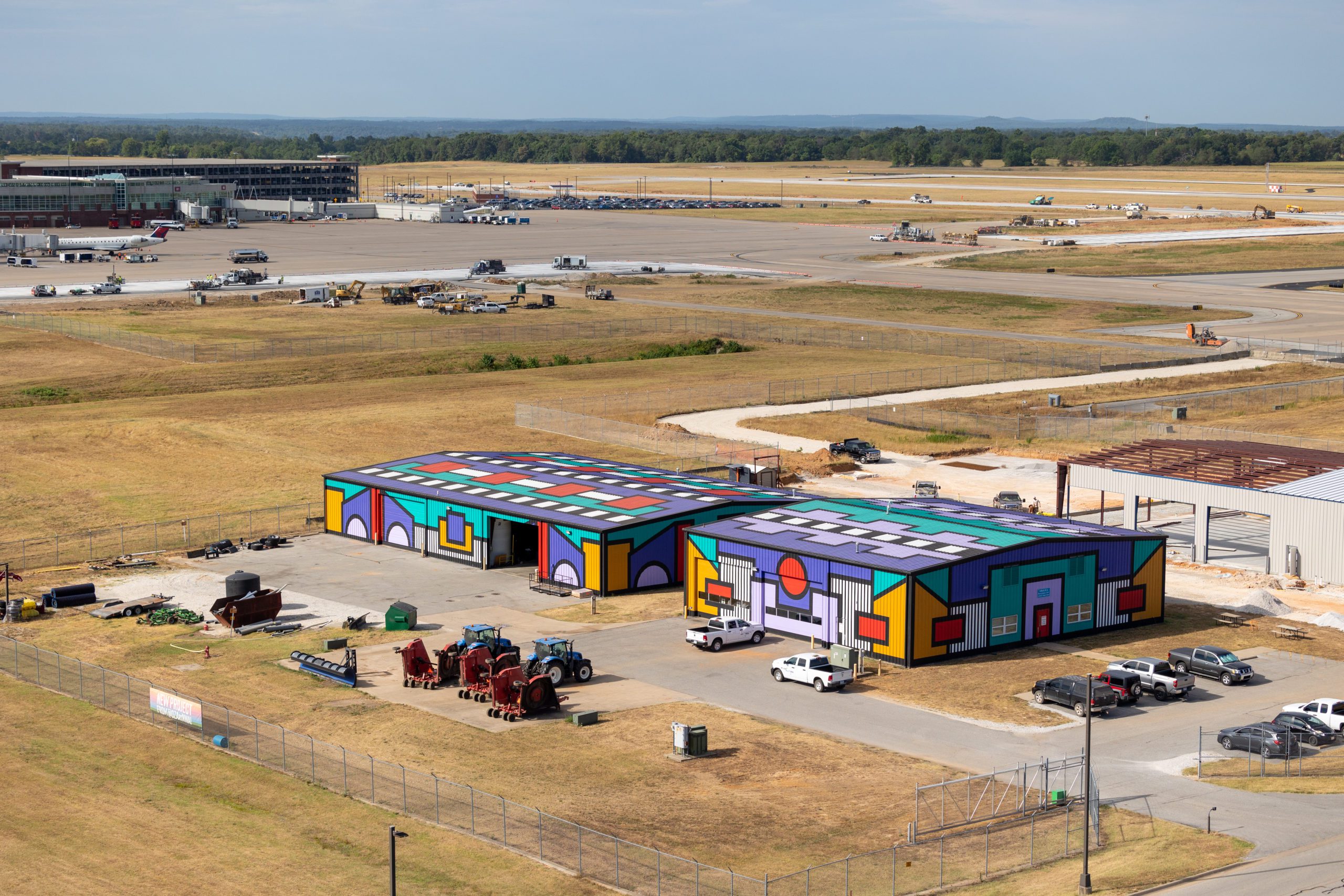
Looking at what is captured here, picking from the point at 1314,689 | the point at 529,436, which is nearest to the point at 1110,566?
the point at 1314,689

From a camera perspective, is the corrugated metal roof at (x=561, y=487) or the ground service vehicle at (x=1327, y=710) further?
the corrugated metal roof at (x=561, y=487)

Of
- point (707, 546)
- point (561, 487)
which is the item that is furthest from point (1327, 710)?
point (561, 487)

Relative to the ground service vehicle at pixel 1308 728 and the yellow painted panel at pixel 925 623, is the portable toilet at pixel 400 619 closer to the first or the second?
the yellow painted panel at pixel 925 623

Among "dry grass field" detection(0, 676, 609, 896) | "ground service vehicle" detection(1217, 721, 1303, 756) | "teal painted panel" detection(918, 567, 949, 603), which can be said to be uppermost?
"teal painted panel" detection(918, 567, 949, 603)

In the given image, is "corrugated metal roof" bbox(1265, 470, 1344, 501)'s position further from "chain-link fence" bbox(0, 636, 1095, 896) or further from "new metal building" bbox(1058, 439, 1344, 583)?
"chain-link fence" bbox(0, 636, 1095, 896)

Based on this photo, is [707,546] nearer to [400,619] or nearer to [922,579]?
[922,579]

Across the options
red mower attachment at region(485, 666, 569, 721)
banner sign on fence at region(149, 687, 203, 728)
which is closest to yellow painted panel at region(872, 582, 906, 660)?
red mower attachment at region(485, 666, 569, 721)

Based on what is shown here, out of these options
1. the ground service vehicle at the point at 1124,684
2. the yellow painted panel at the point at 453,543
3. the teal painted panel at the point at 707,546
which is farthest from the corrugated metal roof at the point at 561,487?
the ground service vehicle at the point at 1124,684
